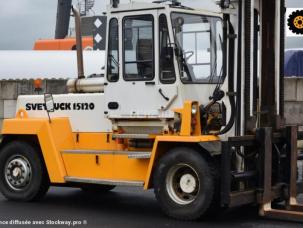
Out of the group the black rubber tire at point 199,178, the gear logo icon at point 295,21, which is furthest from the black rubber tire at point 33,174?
the gear logo icon at point 295,21

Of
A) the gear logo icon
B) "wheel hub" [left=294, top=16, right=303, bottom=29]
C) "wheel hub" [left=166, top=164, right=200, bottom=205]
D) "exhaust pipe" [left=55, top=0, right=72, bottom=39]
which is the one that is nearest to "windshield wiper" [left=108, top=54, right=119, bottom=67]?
"wheel hub" [left=166, top=164, right=200, bottom=205]

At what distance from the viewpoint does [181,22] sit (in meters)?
9.45

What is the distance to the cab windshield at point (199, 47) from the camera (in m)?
9.39

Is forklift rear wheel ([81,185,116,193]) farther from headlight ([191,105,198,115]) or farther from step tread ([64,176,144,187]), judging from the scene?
headlight ([191,105,198,115])

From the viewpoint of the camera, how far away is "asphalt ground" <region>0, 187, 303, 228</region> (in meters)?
8.84

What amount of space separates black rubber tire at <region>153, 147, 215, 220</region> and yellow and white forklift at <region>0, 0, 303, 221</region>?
0.01 metres

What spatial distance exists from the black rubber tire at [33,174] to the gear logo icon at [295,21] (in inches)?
318

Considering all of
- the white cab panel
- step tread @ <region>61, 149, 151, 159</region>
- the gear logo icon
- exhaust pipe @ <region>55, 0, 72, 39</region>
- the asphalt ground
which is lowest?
the asphalt ground

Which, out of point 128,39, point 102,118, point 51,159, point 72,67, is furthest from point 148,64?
point 72,67

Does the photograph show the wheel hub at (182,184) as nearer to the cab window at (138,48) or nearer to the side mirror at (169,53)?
the cab window at (138,48)

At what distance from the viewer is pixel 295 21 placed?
658 inches

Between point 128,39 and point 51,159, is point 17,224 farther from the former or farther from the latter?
point 128,39

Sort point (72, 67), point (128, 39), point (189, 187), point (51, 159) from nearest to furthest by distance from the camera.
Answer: point (189, 187) → point (128, 39) → point (51, 159) → point (72, 67)

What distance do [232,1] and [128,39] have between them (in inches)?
60.7
